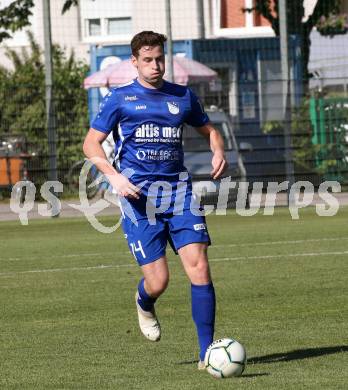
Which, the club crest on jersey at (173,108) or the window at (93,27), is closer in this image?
the club crest on jersey at (173,108)

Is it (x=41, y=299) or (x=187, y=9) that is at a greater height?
(x=187, y=9)

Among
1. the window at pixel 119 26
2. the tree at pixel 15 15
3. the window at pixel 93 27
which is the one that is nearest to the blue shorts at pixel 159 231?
the tree at pixel 15 15

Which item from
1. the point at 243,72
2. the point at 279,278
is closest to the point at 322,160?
the point at 243,72

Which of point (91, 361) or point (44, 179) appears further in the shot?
point (44, 179)

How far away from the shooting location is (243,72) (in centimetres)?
2672

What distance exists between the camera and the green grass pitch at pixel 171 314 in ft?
24.5

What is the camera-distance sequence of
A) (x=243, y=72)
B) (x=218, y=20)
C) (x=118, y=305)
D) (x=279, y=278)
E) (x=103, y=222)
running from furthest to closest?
(x=218, y=20) → (x=243, y=72) → (x=103, y=222) → (x=279, y=278) → (x=118, y=305)

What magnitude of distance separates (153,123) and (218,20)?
24.6 meters

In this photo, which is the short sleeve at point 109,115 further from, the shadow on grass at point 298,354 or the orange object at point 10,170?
the orange object at point 10,170

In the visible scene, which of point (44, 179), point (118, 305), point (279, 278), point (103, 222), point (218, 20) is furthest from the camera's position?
point (218, 20)

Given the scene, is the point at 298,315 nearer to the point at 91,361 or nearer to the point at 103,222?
the point at 91,361

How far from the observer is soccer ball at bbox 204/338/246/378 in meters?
7.31

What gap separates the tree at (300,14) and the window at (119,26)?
6942 mm

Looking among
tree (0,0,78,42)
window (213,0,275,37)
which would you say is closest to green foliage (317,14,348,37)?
window (213,0,275,37)
